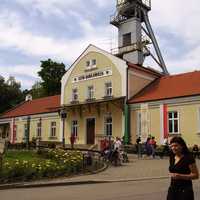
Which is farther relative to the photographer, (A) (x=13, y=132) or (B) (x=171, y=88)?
(A) (x=13, y=132)

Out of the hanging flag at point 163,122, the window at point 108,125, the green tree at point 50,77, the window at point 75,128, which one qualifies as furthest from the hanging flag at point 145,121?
the green tree at point 50,77

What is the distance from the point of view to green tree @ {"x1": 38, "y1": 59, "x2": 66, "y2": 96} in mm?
65312

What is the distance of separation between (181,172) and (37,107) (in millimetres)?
43907

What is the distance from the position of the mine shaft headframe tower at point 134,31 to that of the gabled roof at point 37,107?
10.1 meters

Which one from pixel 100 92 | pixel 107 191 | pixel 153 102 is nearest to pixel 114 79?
pixel 100 92

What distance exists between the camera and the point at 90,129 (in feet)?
125

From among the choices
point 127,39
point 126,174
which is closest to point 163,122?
point 126,174

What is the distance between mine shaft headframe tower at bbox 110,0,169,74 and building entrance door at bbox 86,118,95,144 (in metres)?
10.6

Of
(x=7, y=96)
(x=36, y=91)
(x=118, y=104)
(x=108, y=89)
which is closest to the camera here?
(x=118, y=104)

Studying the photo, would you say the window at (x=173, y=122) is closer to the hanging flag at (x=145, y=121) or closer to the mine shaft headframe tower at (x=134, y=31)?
the hanging flag at (x=145, y=121)

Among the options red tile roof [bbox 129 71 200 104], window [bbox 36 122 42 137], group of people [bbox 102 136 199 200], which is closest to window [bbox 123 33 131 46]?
red tile roof [bbox 129 71 200 104]

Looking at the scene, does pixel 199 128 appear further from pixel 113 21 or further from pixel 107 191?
pixel 113 21

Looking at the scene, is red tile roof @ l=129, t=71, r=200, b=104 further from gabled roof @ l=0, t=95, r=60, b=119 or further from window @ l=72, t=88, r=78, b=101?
gabled roof @ l=0, t=95, r=60, b=119

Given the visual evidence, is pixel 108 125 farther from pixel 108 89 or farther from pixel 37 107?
pixel 37 107
